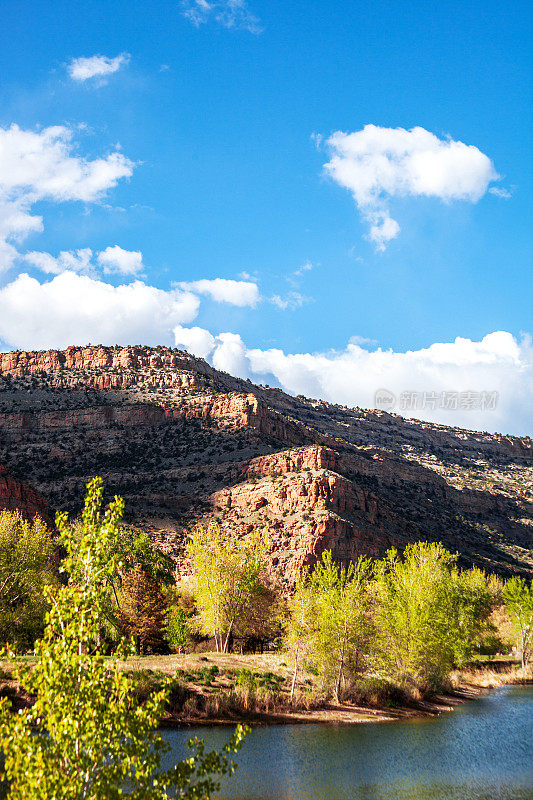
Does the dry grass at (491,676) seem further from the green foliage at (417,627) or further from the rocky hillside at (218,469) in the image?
the rocky hillside at (218,469)

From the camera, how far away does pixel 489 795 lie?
964 inches

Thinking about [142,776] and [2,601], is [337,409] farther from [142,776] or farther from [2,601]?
[142,776]

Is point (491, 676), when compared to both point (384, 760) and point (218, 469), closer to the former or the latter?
point (384, 760)

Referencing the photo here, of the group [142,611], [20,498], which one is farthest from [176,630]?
[20,498]

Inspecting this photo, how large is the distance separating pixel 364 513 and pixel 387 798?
218ft

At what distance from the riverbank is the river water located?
219 cm

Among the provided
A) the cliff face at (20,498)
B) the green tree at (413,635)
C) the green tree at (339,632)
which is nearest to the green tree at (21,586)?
the green tree at (339,632)

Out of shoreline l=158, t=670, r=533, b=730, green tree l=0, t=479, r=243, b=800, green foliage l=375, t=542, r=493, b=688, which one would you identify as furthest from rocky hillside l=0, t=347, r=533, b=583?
green tree l=0, t=479, r=243, b=800

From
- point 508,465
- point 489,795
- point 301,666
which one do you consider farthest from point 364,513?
point 508,465

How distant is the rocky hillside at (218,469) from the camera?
279 feet

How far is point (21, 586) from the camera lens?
144 ft

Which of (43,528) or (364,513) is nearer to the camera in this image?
(43,528)

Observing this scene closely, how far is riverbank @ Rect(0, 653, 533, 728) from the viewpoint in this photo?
34562 mm

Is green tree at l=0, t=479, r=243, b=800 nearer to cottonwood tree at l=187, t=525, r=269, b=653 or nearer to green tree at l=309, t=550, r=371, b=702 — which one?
green tree at l=309, t=550, r=371, b=702
